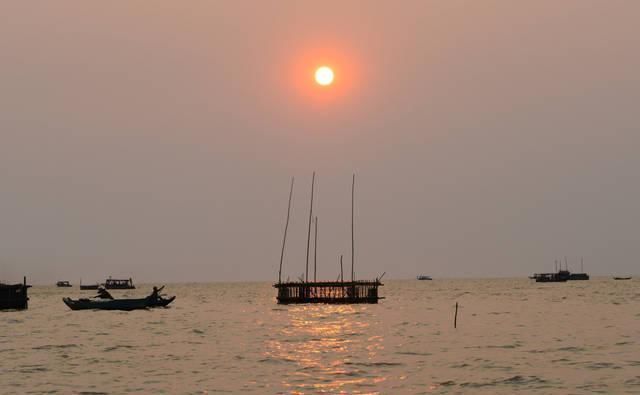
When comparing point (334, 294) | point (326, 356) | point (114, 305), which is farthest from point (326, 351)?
point (114, 305)

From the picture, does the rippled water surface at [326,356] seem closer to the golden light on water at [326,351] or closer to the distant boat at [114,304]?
the golden light on water at [326,351]

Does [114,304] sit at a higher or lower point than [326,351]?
higher

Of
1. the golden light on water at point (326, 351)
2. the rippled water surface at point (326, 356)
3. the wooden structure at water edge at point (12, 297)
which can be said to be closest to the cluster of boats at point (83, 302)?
the wooden structure at water edge at point (12, 297)

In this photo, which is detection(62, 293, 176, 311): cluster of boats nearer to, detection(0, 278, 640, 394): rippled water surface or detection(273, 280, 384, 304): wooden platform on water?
detection(273, 280, 384, 304): wooden platform on water

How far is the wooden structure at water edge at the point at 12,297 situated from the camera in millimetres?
103625

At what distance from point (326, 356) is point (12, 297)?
64.1m

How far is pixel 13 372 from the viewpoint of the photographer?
4656cm

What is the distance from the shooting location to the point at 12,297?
105 meters

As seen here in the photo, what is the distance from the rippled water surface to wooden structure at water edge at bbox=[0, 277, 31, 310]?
13159mm

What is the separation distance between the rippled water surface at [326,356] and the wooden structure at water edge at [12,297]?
13.2 meters

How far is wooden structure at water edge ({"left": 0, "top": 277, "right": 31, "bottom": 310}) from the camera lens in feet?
340

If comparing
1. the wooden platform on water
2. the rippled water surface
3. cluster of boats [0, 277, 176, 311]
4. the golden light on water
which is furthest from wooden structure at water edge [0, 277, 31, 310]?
the golden light on water

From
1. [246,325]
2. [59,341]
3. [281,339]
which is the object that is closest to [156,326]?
[246,325]

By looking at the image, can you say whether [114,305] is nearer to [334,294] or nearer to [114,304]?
[114,304]
